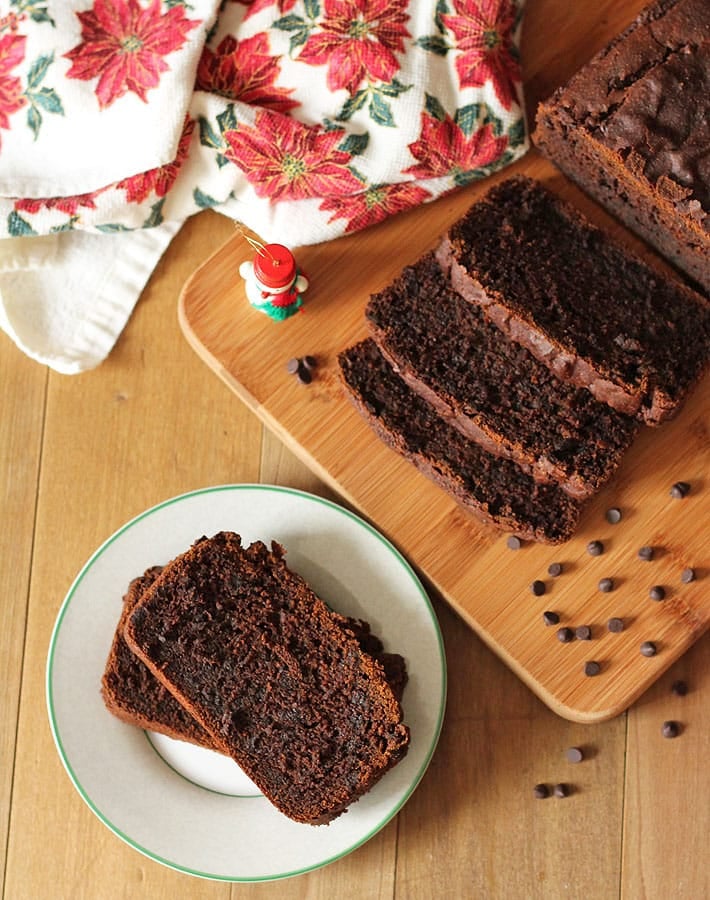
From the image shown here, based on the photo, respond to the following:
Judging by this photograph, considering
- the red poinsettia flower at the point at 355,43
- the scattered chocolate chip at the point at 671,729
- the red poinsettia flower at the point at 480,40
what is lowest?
the scattered chocolate chip at the point at 671,729

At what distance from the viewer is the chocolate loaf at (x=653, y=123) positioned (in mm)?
2447

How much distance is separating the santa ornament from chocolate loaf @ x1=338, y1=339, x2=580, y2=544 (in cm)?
23

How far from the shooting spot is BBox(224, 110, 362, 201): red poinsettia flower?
2.65 metres

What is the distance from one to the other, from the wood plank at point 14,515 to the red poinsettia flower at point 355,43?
1295 millimetres

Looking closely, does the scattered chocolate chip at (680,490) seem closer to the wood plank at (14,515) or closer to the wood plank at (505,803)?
the wood plank at (505,803)

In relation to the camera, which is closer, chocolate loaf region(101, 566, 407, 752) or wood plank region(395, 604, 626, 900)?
chocolate loaf region(101, 566, 407, 752)

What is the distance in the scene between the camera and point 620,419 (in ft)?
8.33

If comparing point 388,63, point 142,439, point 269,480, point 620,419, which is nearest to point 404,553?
point 269,480

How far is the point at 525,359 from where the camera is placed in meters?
2.55

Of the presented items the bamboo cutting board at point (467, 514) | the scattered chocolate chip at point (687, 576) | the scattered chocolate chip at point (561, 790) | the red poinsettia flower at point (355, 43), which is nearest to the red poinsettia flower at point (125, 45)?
the red poinsettia flower at point (355, 43)

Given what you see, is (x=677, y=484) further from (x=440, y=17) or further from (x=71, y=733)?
(x=71, y=733)

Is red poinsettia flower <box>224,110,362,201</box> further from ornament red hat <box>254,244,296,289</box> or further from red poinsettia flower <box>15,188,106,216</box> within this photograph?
red poinsettia flower <box>15,188,106,216</box>

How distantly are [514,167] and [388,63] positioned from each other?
50 centimetres

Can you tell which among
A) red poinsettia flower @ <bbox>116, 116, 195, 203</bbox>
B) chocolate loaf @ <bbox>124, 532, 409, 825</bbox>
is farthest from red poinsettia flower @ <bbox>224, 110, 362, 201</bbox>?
chocolate loaf @ <bbox>124, 532, 409, 825</bbox>
